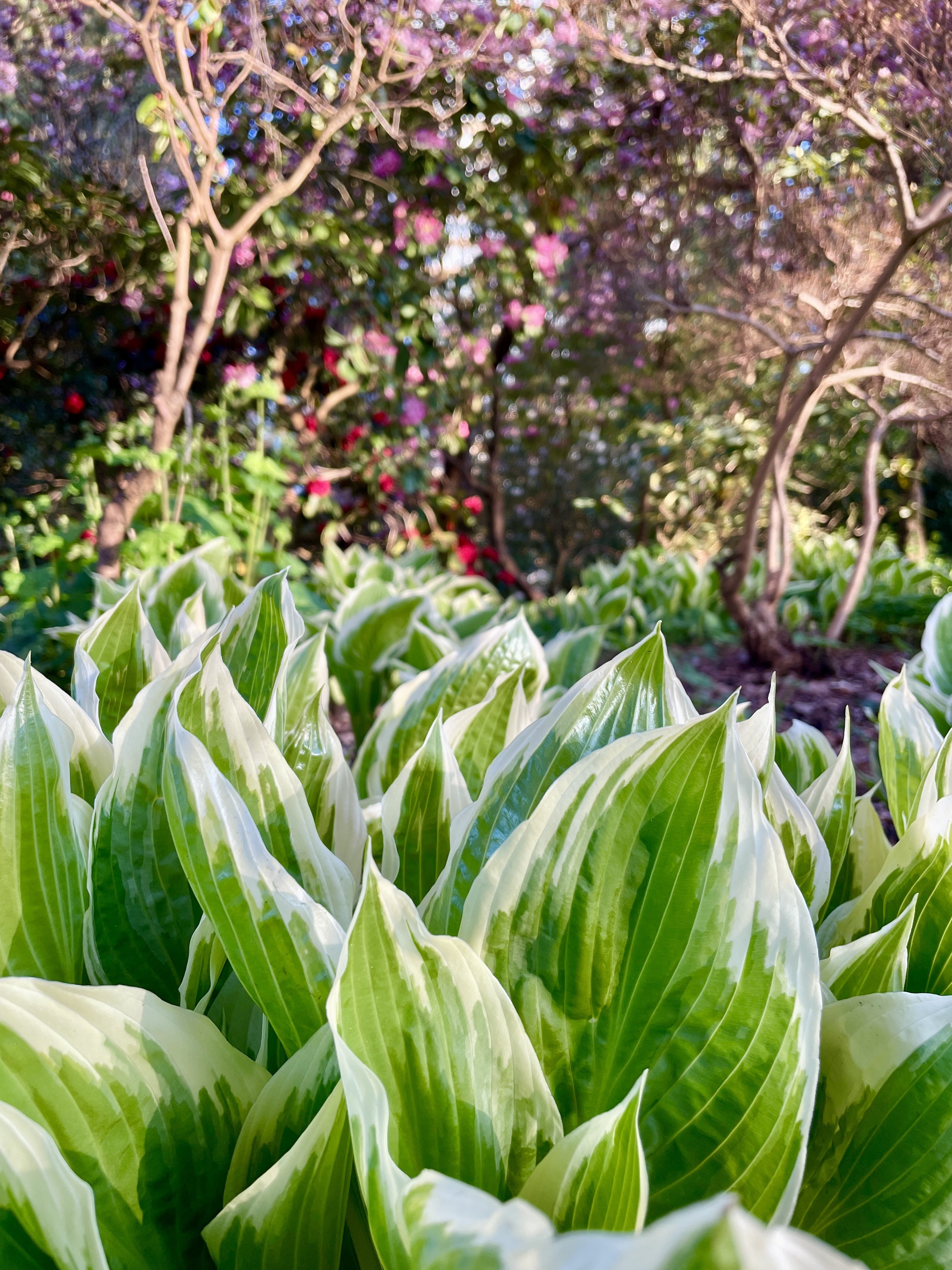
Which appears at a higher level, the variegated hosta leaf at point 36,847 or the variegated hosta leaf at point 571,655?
the variegated hosta leaf at point 36,847

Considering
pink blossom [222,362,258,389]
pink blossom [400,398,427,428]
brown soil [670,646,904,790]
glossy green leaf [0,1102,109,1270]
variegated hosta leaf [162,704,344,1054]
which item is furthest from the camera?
pink blossom [400,398,427,428]

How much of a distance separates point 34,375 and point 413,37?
10.8 ft

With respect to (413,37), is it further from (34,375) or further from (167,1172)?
(167,1172)

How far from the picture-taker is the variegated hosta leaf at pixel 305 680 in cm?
84

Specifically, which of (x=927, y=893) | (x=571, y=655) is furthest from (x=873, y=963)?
(x=571, y=655)

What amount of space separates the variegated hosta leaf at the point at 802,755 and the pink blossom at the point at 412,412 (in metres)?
4.27

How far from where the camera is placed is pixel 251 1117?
1.35 feet

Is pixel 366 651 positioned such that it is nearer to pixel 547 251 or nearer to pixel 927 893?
pixel 927 893

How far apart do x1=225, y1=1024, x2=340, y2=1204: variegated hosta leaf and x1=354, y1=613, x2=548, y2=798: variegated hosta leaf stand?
0.49 meters

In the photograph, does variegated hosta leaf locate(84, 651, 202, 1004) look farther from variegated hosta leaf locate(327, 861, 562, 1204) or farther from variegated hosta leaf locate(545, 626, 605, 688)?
variegated hosta leaf locate(545, 626, 605, 688)

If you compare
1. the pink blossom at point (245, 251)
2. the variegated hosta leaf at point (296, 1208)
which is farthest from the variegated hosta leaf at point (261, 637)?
the pink blossom at point (245, 251)

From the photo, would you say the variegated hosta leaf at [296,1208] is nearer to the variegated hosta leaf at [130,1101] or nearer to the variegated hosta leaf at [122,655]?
the variegated hosta leaf at [130,1101]

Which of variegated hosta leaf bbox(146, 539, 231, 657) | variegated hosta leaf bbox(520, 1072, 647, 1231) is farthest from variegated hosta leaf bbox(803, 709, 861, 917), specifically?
variegated hosta leaf bbox(146, 539, 231, 657)

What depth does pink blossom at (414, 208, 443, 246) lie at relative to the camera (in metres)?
4.46
